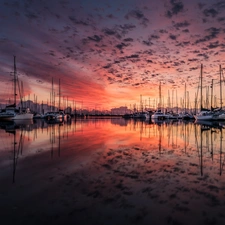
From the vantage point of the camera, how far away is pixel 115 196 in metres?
5.84

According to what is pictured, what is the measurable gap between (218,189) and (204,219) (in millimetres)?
2182

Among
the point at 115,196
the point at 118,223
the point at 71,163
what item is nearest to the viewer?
the point at 118,223

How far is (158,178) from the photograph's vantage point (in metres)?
7.55

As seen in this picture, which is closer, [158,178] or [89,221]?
[89,221]

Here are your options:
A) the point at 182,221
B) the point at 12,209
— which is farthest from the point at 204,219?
the point at 12,209

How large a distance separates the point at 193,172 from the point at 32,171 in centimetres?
632

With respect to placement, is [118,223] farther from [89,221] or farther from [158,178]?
[158,178]

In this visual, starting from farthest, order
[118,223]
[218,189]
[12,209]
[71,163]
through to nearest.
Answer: [71,163] < [218,189] < [12,209] < [118,223]

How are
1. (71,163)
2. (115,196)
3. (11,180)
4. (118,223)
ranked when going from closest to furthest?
1. (118,223)
2. (115,196)
3. (11,180)
4. (71,163)

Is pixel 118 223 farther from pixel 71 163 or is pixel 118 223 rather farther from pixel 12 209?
pixel 71 163

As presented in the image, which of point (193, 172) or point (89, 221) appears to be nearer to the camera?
point (89, 221)

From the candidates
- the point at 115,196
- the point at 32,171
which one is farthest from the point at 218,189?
the point at 32,171

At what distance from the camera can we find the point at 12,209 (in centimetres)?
495

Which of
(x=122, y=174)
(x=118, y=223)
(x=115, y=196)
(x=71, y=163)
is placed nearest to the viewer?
(x=118, y=223)
